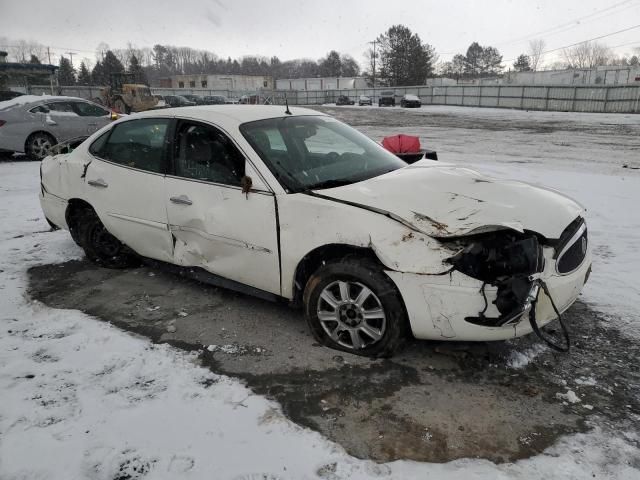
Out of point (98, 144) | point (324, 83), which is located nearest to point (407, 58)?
point (324, 83)

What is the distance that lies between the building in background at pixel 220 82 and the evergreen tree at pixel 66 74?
62.1 feet

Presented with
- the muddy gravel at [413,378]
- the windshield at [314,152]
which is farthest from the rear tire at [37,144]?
the windshield at [314,152]

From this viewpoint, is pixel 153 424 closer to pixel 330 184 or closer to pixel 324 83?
pixel 330 184

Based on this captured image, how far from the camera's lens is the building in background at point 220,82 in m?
88.4

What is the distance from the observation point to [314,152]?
12.3 ft

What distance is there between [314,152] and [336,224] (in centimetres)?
107

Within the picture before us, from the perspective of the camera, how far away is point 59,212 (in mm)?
4793

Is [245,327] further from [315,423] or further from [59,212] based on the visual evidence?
[59,212]

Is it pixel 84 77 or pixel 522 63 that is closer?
pixel 84 77

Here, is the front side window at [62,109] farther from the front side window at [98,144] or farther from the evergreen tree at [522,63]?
the evergreen tree at [522,63]

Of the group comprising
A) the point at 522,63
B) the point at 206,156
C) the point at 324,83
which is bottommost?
the point at 206,156

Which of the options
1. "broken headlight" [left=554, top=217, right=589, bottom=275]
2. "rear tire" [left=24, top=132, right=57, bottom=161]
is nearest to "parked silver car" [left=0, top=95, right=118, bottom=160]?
"rear tire" [left=24, top=132, right=57, bottom=161]

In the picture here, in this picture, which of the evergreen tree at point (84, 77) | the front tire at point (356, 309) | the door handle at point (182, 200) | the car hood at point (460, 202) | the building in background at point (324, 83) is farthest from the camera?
the building in background at point (324, 83)

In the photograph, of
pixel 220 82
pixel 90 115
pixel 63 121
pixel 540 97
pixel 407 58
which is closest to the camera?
pixel 63 121
